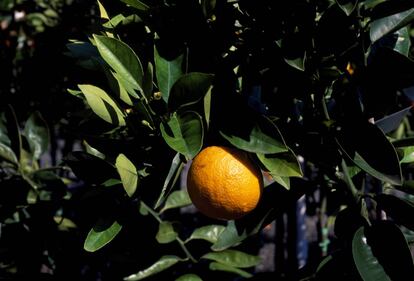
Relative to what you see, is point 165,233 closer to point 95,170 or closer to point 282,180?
point 95,170

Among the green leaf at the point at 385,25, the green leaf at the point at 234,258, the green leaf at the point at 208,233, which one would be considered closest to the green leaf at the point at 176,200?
the green leaf at the point at 208,233

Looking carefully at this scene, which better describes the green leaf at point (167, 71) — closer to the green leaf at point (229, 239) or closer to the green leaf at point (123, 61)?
the green leaf at point (123, 61)

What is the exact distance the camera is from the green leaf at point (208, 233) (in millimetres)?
1334

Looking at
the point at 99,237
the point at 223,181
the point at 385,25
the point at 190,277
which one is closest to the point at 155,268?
the point at 190,277

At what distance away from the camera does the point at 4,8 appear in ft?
7.71

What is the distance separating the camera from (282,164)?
0.80 metres

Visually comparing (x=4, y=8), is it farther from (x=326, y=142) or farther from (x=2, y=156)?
(x=326, y=142)

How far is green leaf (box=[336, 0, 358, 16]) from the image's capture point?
0.77 meters

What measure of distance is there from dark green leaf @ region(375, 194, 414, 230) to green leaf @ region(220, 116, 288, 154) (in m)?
0.29

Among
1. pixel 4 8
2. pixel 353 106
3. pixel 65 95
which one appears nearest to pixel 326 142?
pixel 353 106

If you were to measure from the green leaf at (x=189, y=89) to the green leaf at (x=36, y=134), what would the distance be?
75 centimetres

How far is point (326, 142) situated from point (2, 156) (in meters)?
0.87

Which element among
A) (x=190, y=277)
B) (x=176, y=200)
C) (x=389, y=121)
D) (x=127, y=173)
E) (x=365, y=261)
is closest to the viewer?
(x=127, y=173)

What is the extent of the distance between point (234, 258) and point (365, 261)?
1.54 feet
